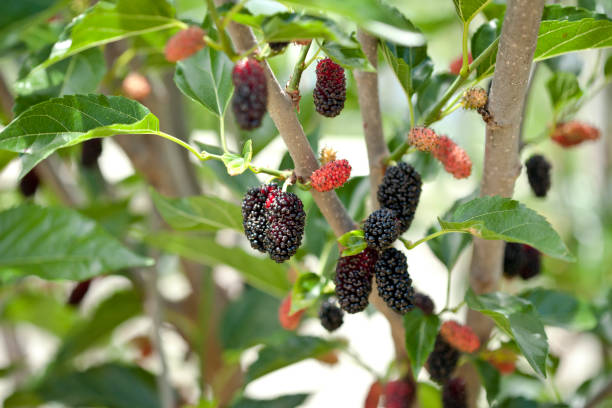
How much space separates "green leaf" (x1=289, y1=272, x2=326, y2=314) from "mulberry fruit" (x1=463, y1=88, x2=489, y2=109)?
0.68ft

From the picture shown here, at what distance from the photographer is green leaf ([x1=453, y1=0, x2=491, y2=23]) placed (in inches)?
18.7

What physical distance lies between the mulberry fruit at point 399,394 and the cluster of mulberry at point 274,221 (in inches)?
12.7

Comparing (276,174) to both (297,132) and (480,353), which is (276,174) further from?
(480,353)

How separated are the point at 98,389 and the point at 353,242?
0.68 meters

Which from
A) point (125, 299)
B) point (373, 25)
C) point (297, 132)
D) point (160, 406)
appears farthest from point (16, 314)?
point (373, 25)

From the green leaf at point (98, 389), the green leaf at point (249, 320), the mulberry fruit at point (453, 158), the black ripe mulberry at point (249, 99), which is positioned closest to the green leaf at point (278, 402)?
the green leaf at point (249, 320)

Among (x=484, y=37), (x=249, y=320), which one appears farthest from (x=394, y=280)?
(x=249, y=320)

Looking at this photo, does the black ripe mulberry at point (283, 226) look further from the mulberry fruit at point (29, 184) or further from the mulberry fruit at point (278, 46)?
the mulberry fruit at point (29, 184)

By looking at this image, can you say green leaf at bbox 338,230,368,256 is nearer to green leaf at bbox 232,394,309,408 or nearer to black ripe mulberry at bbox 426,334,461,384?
black ripe mulberry at bbox 426,334,461,384

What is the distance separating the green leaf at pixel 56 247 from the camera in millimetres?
683

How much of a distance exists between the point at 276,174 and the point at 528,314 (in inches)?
10.1

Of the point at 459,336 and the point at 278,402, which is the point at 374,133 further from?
the point at 278,402

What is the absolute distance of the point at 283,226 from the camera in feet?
1.40

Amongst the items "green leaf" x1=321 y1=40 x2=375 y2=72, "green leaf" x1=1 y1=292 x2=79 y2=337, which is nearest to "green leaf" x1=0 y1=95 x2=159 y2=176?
"green leaf" x1=321 y1=40 x2=375 y2=72
